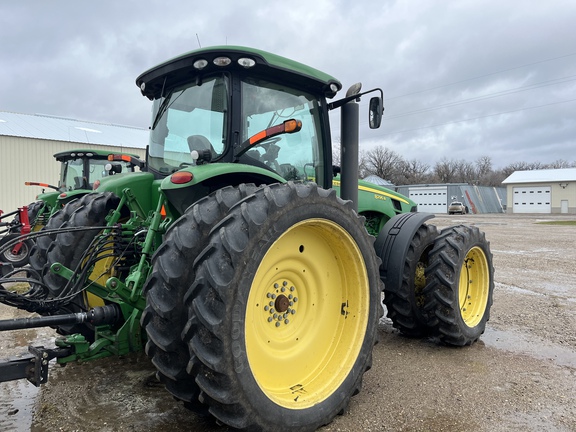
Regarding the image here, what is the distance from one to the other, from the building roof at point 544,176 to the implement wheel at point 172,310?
50124mm

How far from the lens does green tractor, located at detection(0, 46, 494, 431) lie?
241cm

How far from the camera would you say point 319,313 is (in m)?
3.14

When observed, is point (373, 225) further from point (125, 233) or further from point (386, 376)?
point (125, 233)

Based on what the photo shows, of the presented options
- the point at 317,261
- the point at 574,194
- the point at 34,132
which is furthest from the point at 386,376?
the point at 574,194

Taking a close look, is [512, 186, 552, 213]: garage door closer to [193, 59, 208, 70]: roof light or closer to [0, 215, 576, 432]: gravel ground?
[0, 215, 576, 432]: gravel ground

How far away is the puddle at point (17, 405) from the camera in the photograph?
299 centimetres

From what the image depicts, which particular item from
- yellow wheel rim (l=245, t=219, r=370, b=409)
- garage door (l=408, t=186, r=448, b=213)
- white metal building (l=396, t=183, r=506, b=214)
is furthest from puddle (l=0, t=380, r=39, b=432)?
garage door (l=408, t=186, r=448, b=213)

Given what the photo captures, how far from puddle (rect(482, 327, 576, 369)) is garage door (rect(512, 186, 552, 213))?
1846 inches

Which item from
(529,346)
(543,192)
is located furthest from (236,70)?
(543,192)

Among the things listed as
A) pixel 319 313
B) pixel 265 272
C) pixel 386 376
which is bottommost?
pixel 386 376

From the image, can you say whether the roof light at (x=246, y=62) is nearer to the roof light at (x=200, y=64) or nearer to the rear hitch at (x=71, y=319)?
the roof light at (x=200, y=64)

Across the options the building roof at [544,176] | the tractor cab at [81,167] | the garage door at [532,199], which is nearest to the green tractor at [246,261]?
the tractor cab at [81,167]

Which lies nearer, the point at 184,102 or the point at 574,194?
the point at 184,102

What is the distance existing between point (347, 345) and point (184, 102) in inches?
86.7
